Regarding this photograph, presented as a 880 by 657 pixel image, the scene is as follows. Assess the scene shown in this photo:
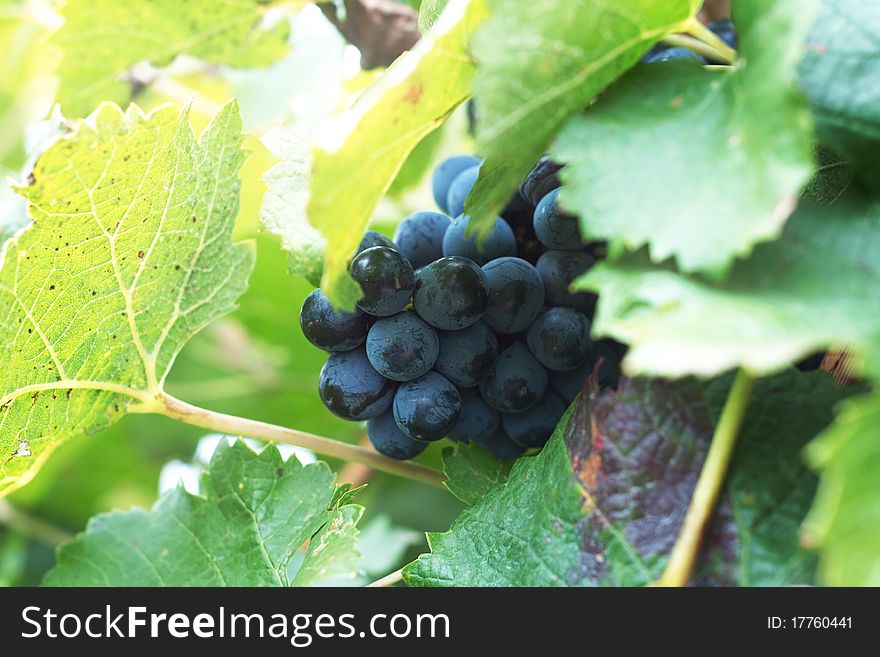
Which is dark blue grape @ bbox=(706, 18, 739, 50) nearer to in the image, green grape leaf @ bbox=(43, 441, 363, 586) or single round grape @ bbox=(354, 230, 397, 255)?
single round grape @ bbox=(354, 230, 397, 255)

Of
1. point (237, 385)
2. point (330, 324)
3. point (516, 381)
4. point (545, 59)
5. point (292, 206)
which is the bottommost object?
point (237, 385)

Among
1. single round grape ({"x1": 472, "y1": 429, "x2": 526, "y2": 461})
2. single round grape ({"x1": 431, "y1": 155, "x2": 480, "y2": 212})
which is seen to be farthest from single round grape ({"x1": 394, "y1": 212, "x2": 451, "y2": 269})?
single round grape ({"x1": 472, "y1": 429, "x2": 526, "y2": 461})

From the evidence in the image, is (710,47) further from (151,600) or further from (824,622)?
(151,600)

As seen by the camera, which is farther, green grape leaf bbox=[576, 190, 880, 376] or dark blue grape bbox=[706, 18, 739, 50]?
dark blue grape bbox=[706, 18, 739, 50]

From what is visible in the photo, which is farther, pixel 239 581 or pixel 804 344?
pixel 239 581

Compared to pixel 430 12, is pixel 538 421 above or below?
below

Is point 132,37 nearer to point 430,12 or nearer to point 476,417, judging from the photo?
point 430,12

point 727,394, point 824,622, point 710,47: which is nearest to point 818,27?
point 710,47

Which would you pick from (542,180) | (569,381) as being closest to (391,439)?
(569,381)
